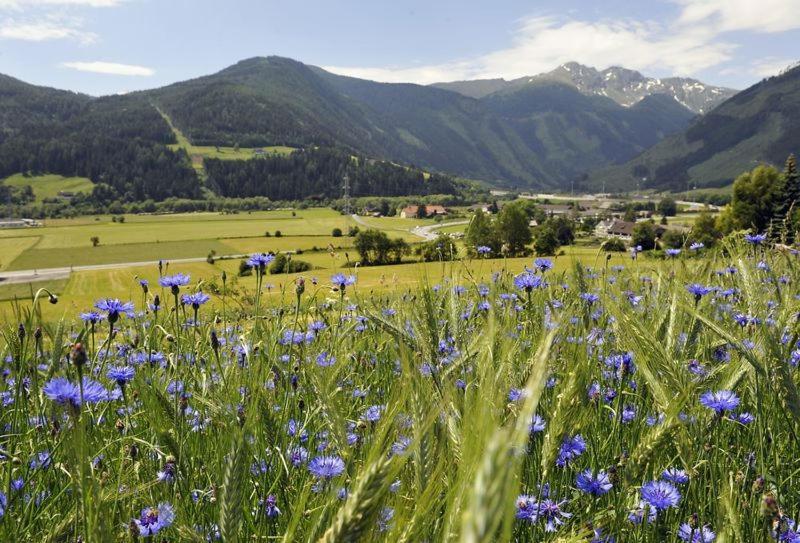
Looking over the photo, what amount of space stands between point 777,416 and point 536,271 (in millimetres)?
2846

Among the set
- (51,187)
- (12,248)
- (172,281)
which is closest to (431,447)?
(172,281)

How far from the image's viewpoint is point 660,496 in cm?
203

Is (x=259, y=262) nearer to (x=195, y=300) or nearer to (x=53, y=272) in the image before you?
(x=195, y=300)

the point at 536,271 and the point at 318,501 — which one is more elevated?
the point at 536,271

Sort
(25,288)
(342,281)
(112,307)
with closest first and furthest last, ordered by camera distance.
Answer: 1. (112,307)
2. (342,281)
3. (25,288)

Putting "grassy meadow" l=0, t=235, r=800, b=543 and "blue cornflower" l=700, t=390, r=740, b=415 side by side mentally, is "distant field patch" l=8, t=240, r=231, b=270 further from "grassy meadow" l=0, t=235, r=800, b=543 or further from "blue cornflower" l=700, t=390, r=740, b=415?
"blue cornflower" l=700, t=390, r=740, b=415

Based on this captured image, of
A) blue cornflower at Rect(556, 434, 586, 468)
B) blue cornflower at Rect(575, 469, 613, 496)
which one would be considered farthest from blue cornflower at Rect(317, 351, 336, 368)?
blue cornflower at Rect(575, 469, 613, 496)

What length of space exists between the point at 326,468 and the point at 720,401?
1.74 metres

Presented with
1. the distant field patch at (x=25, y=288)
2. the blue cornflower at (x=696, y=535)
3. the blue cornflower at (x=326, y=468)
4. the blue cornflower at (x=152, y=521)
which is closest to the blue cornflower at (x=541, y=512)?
the blue cornflower at (x=696, y=535)

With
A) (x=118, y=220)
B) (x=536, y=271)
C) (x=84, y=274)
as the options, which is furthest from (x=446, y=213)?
(x=536, y=271)

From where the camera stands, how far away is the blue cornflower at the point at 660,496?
1.99 metres

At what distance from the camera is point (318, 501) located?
2213 mm

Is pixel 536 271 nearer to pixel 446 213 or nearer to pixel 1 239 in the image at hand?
pixel 1 239

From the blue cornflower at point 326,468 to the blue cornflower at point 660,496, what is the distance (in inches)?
46.2
